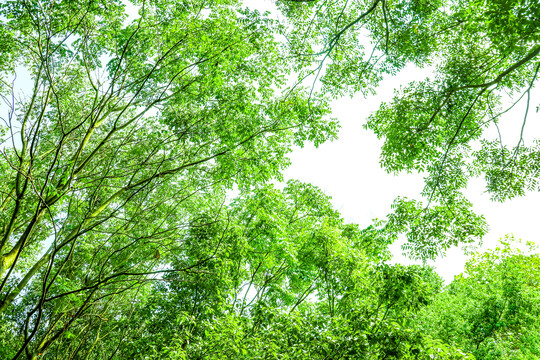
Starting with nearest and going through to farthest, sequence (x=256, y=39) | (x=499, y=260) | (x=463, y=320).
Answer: (x=256, y=39)
(x=463, y=320)
(x=499, y=260)

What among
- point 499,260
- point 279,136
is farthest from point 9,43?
point 499,260

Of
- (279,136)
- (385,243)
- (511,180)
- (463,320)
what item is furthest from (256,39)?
(463,320)

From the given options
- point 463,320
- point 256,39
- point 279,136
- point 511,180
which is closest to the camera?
point 511,180

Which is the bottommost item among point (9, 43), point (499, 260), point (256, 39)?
point (9, 43)

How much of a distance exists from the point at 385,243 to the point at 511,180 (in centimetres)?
433

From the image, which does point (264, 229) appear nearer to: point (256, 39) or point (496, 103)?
point (256, 39)

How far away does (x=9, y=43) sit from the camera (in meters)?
5.57

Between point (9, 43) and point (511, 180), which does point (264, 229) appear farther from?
point (9, 43)

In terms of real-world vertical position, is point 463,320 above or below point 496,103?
below

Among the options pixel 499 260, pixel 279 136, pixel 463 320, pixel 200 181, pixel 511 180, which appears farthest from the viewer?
pixel 499 260

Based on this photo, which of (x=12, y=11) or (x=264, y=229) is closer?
(x=12, y=11)

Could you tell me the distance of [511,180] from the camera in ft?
18.0

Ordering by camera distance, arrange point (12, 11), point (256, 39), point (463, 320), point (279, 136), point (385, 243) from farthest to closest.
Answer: point (463, 320) < point (385, 243) < point (279, 136) < point (256, 39) < point (12, 11)

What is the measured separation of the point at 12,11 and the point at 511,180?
8.41 meters
